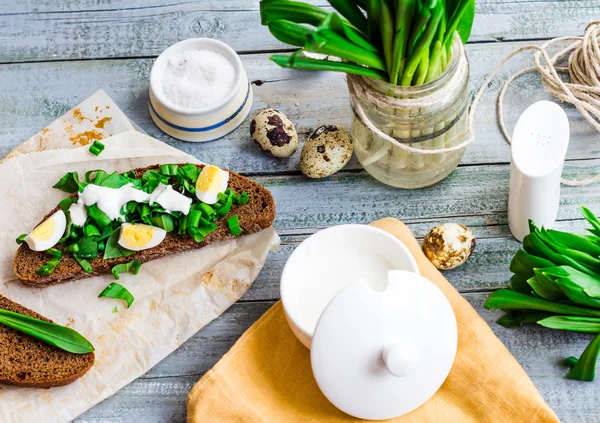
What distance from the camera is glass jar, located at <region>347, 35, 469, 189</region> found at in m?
1.54

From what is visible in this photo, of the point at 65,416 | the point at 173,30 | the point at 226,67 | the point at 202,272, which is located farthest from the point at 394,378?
the point at 173,30

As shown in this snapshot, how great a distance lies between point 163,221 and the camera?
5.65 feet

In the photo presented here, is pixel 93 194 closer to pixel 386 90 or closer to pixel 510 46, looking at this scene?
pixel 386 90

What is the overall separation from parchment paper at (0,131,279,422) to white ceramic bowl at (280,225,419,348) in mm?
176

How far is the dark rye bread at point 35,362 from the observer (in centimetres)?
163

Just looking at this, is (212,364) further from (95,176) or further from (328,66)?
(328,66)

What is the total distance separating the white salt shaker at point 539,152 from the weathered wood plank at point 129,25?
502mm

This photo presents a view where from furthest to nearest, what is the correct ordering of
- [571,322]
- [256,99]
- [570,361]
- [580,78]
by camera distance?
[256,99] < [580,78] < [570,361] < [571,322]

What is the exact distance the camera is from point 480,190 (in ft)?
6.04

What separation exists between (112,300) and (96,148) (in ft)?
1.23

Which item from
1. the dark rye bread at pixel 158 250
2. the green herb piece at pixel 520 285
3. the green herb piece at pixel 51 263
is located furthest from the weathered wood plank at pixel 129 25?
the green herb piece at pixel 520 285

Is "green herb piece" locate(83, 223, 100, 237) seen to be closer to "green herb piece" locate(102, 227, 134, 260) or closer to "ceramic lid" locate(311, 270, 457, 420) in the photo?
"green herb piece" locate(102, 227, 134, 260)

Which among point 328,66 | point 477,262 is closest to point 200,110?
point 328,66

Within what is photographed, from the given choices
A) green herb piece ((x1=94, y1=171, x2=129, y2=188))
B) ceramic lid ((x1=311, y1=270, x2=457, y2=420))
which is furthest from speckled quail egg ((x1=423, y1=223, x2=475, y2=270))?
green herb piece ((x1=94, y1=171, x2=129, y2=188))
